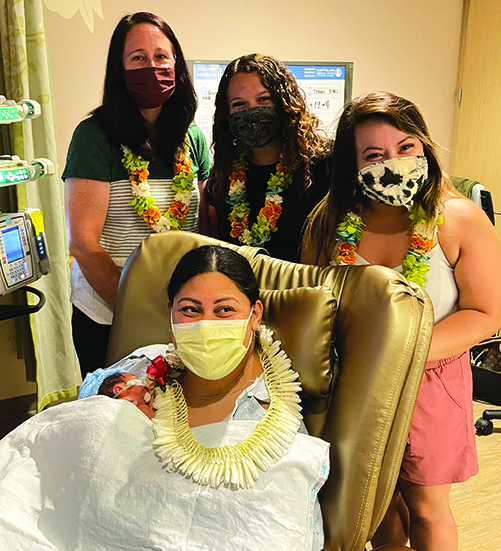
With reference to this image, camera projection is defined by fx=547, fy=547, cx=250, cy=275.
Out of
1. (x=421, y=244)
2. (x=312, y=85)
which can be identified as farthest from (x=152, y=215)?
(x=312, y=85)

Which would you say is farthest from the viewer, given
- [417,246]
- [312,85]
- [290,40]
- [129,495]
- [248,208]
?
[312,85]

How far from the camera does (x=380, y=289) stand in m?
1.25

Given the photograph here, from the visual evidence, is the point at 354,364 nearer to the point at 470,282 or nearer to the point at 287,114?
the point at 470,282

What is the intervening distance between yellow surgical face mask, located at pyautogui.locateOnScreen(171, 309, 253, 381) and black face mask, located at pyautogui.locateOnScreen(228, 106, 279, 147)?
30.1 inches

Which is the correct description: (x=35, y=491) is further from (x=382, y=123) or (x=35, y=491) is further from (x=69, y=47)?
(x=69, y=47)

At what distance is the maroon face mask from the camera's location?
5.96 feet

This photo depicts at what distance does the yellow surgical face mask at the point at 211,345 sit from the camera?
1252 mm

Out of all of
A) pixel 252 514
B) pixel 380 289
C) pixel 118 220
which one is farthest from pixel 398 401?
pixel 118 220

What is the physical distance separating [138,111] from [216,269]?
861 millimetres

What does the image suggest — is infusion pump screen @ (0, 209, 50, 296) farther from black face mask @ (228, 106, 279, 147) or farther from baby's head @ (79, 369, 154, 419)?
black face mask @ (228, 106, 279, 147)

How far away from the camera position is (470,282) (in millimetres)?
1410

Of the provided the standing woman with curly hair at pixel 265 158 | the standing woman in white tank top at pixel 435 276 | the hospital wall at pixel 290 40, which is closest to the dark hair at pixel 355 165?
the standing woman in white tank top at pixel 435 276

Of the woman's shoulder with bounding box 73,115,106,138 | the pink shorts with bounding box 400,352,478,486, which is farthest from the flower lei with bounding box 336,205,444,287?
the woman's shoulder with bounding box 73,115,106,138

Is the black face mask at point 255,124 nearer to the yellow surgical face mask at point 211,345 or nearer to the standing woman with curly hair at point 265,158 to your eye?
the standing woman with curly hair at point 265,158
